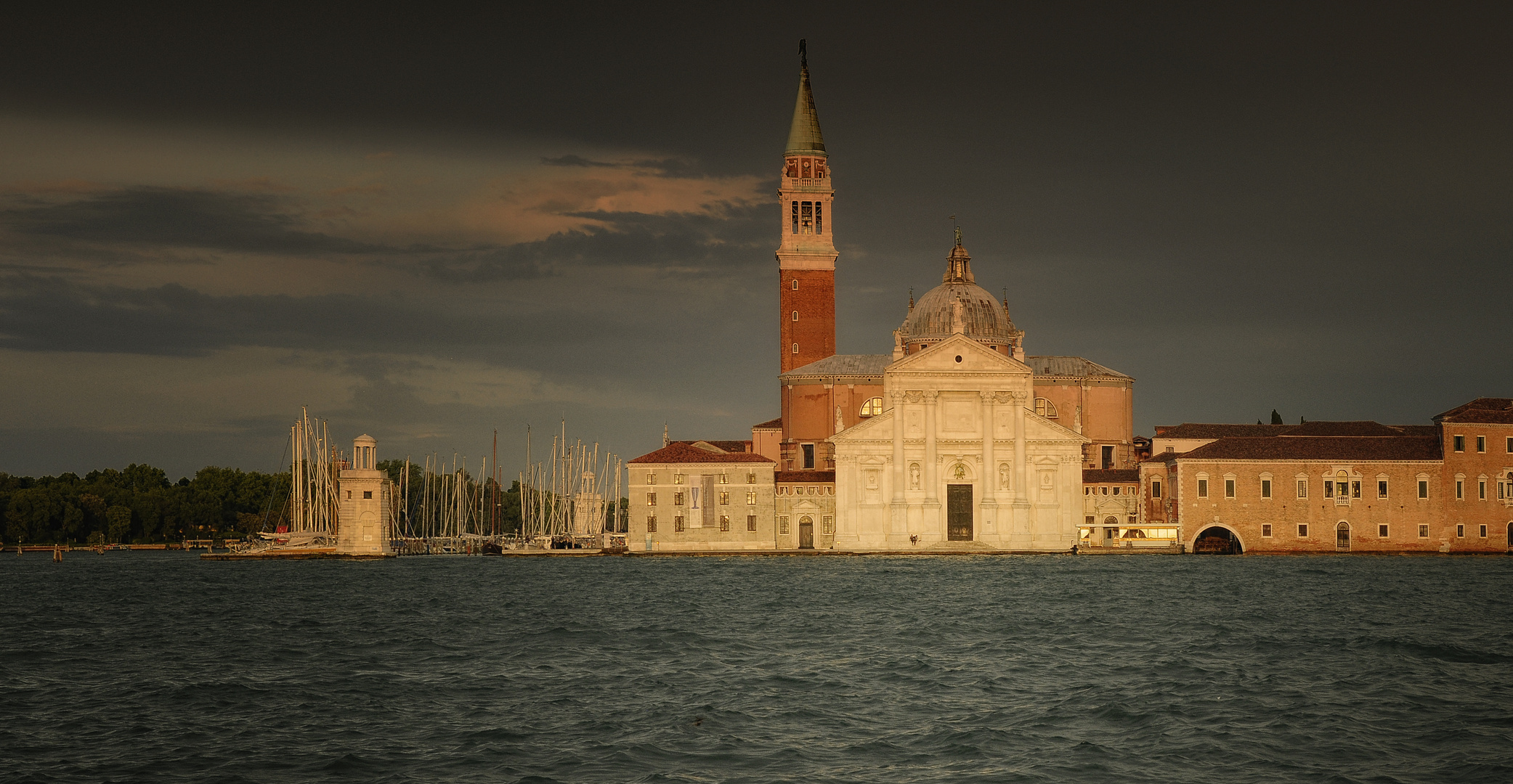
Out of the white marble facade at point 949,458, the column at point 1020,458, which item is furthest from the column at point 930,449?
the column at point 1020,458

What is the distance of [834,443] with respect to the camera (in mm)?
69312

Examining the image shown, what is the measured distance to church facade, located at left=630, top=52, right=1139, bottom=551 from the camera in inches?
2699

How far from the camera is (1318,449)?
66938 mm

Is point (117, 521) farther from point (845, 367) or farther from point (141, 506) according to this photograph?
point (845, 367)

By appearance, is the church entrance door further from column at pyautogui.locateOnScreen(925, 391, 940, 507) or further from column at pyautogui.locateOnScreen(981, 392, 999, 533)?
column at pyautogui.locateOnScreen(981, 392, 999, 533)

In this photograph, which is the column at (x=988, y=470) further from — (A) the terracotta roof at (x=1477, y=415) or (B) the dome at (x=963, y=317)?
(A) the terracotta roof at (x=1477, y=415)

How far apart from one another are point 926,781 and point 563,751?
4.49m

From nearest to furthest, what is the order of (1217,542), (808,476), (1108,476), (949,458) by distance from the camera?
1. (1217,542)
2. (949,458)
3. (1108,476)
4. (808,476)

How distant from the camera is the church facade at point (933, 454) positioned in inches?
2699

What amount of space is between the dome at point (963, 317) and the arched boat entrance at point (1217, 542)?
49.4 feet

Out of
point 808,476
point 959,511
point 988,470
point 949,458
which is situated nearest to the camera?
point 988,470

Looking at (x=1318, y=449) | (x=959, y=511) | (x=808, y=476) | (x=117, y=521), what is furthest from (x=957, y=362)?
(x=117, y=521)

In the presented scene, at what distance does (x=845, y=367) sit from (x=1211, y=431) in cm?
1825

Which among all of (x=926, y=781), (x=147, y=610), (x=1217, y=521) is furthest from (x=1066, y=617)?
(x=1217, y=521)
